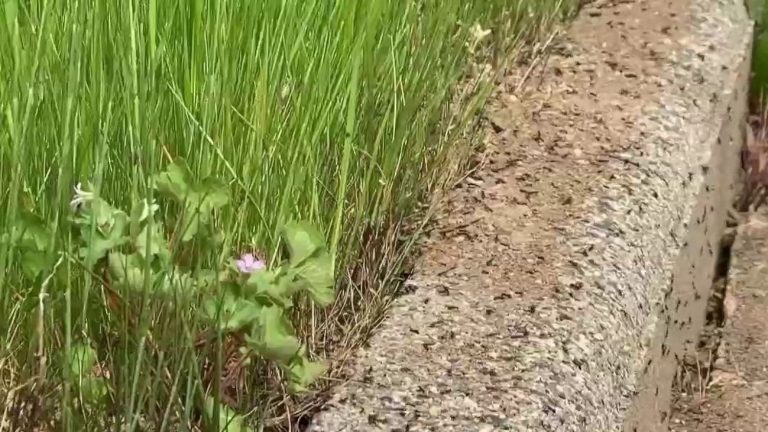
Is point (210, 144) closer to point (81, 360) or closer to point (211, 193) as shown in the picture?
point (211, 193)

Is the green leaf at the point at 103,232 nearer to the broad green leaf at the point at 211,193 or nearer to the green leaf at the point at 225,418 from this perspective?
the broad green leaf at the point at 211,193

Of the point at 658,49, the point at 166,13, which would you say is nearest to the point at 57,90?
the point at 166,13

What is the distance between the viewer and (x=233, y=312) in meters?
1.09

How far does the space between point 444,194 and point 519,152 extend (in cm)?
17

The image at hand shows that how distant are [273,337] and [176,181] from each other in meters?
0.19

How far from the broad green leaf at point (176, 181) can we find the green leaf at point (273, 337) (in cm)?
15

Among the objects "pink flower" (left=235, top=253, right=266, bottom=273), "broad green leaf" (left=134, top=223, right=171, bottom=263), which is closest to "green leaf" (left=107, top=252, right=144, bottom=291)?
"broad green leaf" (left=134, top=223, right=171, bottom=263)

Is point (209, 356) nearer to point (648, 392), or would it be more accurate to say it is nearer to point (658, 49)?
point (648, 392)

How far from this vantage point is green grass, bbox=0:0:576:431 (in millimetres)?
1076

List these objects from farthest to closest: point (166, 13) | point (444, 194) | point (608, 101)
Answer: point (608, 101) → point (444, 194) → point (166, 13)

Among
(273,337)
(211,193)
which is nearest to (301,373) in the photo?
(273,337)

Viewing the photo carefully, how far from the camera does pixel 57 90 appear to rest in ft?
3.85

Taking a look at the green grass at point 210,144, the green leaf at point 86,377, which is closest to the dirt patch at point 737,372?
the green grass at point 210,144

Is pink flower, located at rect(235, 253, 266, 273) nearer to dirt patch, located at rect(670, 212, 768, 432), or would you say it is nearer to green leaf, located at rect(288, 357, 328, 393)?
green leaf, located at rect(288, 357, 328, 393)
